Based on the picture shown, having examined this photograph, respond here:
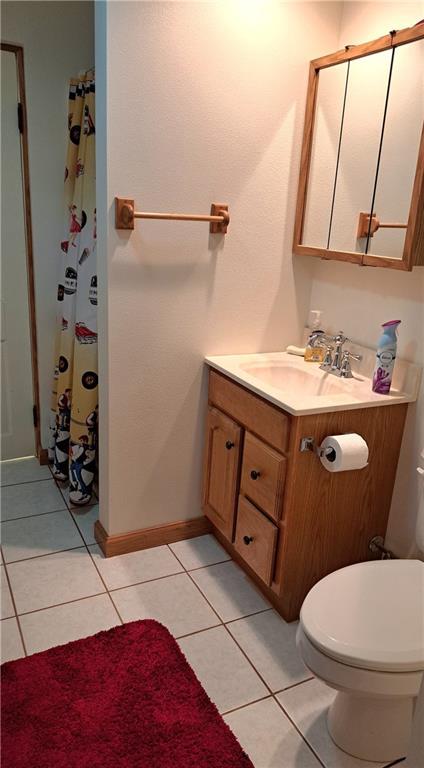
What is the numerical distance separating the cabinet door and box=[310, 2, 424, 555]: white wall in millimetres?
590

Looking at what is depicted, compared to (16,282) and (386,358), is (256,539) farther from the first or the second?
(16,282)

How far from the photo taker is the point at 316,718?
160cm

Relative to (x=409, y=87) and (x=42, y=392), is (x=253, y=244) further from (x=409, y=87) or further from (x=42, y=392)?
(x=42, y=392)

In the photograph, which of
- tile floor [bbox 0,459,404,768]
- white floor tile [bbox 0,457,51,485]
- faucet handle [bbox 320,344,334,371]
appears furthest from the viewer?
white floor tile [bbox 0,457,51,485]

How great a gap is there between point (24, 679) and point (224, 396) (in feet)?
3.71

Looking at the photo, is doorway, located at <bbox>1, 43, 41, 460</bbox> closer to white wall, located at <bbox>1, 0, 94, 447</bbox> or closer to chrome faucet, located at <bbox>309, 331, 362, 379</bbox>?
white wall, located at <bbox>1, 0, 94, 447</bbox>

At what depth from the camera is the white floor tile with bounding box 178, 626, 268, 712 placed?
1642mm

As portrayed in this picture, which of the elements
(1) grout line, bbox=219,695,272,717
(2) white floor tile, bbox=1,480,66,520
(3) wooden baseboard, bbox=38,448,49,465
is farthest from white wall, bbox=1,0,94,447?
(1) grout line, bbox=219,695,272,717

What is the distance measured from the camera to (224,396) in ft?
6.93

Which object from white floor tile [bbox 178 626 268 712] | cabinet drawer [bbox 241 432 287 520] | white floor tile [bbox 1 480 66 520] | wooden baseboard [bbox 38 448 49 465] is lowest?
white floor tile [bbox 178 626 268 712]

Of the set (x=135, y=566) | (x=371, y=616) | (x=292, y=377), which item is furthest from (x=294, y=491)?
(x=135, y=566)

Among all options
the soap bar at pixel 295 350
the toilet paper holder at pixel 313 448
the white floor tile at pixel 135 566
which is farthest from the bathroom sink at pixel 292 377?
the white floor tile at pixel 135 566

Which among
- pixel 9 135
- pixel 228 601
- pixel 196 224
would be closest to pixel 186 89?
pixel 196 224

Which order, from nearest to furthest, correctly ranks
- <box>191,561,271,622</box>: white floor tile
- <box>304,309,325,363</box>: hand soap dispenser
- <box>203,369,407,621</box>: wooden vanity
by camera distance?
<box>203,369,407,621</box>: wooden vanity → <box>191,561,271,622</box>: white floor tile → <box>304,309,325,363</box>: hand soap dispenser
